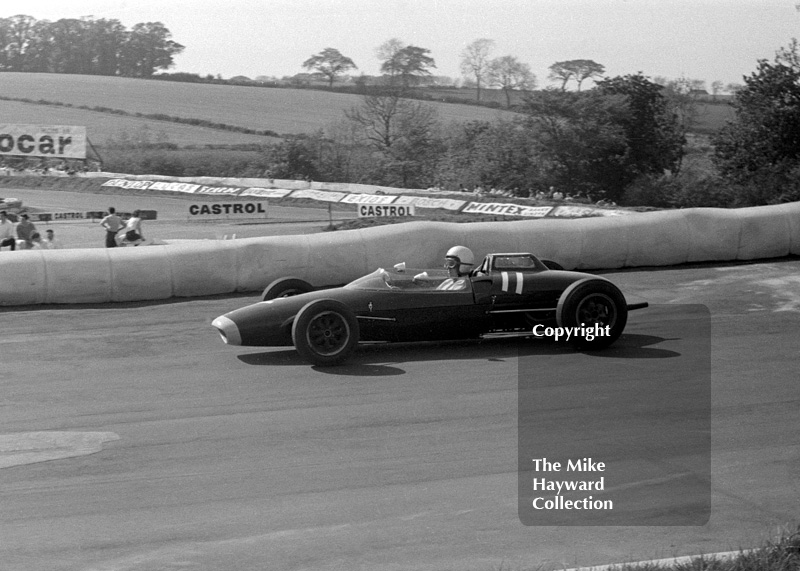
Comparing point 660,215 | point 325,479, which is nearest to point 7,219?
point 660,215

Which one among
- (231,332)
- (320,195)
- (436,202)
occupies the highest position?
(320,195)

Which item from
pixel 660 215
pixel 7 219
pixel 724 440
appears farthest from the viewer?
pixel 7 219

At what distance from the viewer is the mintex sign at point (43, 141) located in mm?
38562

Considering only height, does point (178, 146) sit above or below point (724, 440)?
above

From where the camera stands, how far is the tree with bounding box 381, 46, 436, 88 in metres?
64.1

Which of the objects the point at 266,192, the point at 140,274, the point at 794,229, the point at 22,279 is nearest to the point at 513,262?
the point at 140,274

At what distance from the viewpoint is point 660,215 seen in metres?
15.6

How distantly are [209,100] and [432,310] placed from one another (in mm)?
59136

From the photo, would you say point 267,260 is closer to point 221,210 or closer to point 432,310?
point 432,310

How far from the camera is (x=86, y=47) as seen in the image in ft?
274

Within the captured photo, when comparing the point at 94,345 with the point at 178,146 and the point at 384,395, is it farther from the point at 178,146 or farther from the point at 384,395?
the point at 178,146

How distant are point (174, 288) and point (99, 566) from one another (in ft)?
27.6

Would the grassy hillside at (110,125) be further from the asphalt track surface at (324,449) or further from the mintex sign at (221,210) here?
the asphalt track surface at (324,449)

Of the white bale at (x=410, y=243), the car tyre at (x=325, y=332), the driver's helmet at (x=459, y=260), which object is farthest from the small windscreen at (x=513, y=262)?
the white bale at (x=410, y=243)
